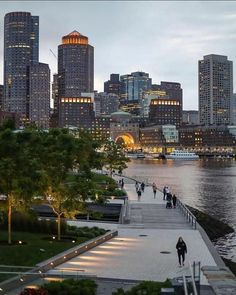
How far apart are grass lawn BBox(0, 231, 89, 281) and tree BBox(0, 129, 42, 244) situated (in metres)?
1.65

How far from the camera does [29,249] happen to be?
27.6m

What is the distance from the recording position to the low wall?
19562 millimetres

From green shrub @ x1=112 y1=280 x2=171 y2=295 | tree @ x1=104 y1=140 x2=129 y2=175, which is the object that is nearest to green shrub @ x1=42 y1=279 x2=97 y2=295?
green shrub @ x1=112 y1=280 x2=171 y2=295

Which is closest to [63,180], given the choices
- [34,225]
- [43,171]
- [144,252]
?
[34,225]

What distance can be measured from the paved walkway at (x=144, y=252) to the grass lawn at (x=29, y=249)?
4.33ft

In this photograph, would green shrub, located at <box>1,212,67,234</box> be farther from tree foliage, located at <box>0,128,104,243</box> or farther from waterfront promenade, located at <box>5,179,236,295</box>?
waterfront promenade, located at <box>5,179,236,295</box>

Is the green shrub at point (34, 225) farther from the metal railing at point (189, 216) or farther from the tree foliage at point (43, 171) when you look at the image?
the metal railing at point (189, 216)

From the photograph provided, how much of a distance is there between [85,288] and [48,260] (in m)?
7.89

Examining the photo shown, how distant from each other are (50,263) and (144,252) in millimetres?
7090

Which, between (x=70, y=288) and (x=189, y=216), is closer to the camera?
(x=70, y=288)

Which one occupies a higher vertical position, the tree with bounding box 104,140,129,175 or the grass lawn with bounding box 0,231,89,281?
the tree with bounding box 104,140,129,175

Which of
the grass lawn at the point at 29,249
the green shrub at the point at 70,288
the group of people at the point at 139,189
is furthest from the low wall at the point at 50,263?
the group of people at the point at 139,189

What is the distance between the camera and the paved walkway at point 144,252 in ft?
80.3

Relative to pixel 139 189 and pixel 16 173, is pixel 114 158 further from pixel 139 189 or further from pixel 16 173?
pixel 16 173
